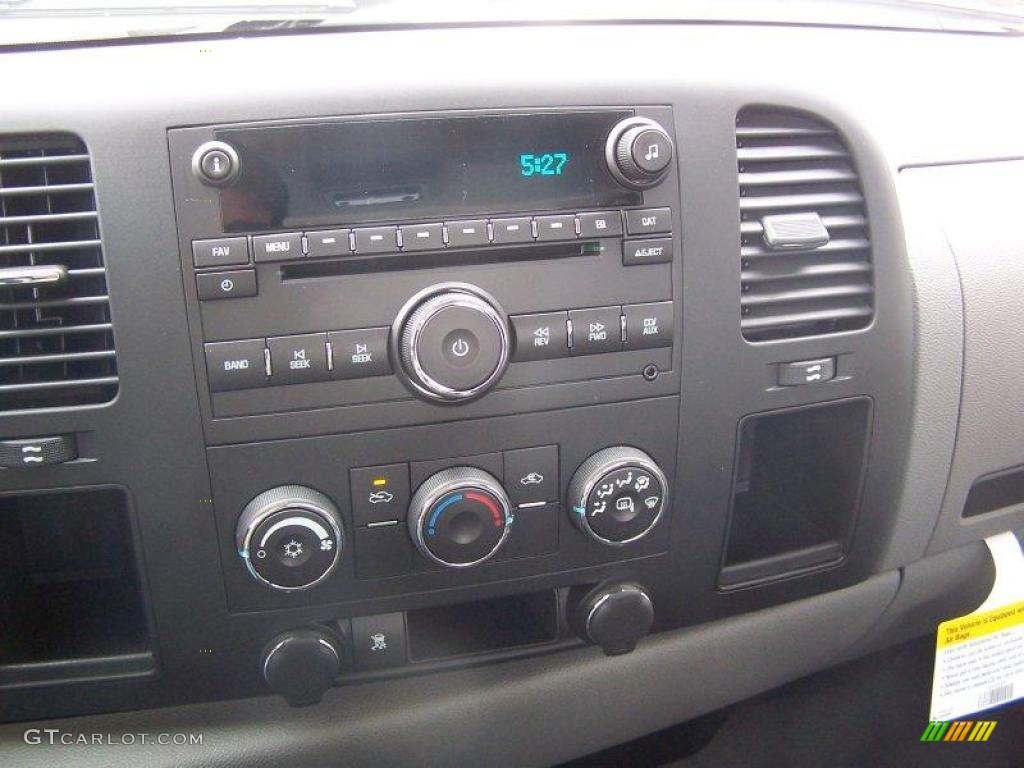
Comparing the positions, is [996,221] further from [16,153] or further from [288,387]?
[16,153]

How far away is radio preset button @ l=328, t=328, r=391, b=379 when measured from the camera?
921 millimetres

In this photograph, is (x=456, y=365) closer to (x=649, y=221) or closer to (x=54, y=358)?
(x=649, y=221)

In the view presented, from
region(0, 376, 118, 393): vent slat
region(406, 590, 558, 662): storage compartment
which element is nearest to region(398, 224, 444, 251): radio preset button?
region(0, 376, 118, 393): vent slat

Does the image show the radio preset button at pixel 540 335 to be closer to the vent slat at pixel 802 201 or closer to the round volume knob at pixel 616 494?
the round volume knob at pixel 616 494

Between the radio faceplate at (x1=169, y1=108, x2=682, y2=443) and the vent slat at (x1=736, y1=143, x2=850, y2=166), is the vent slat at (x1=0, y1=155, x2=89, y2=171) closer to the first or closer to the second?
the radio faceplate at (x1=169, y1=108, x2=682, y2=443)

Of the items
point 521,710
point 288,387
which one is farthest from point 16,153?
point 521,710

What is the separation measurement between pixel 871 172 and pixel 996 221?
1.03ft

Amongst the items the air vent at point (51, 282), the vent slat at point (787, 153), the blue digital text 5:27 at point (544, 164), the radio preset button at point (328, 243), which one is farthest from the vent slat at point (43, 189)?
the vent slat at point (787, 153)

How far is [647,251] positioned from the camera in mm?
998

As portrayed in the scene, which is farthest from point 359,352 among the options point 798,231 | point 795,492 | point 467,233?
point 795,492

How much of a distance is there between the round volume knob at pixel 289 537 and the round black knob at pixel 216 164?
0.31 m

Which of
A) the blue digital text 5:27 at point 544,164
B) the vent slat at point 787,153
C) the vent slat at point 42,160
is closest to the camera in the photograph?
the vent slat at point 42,160

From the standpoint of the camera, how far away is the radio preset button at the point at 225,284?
0.89 meters

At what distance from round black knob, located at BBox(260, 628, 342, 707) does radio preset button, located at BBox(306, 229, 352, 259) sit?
415 mm
